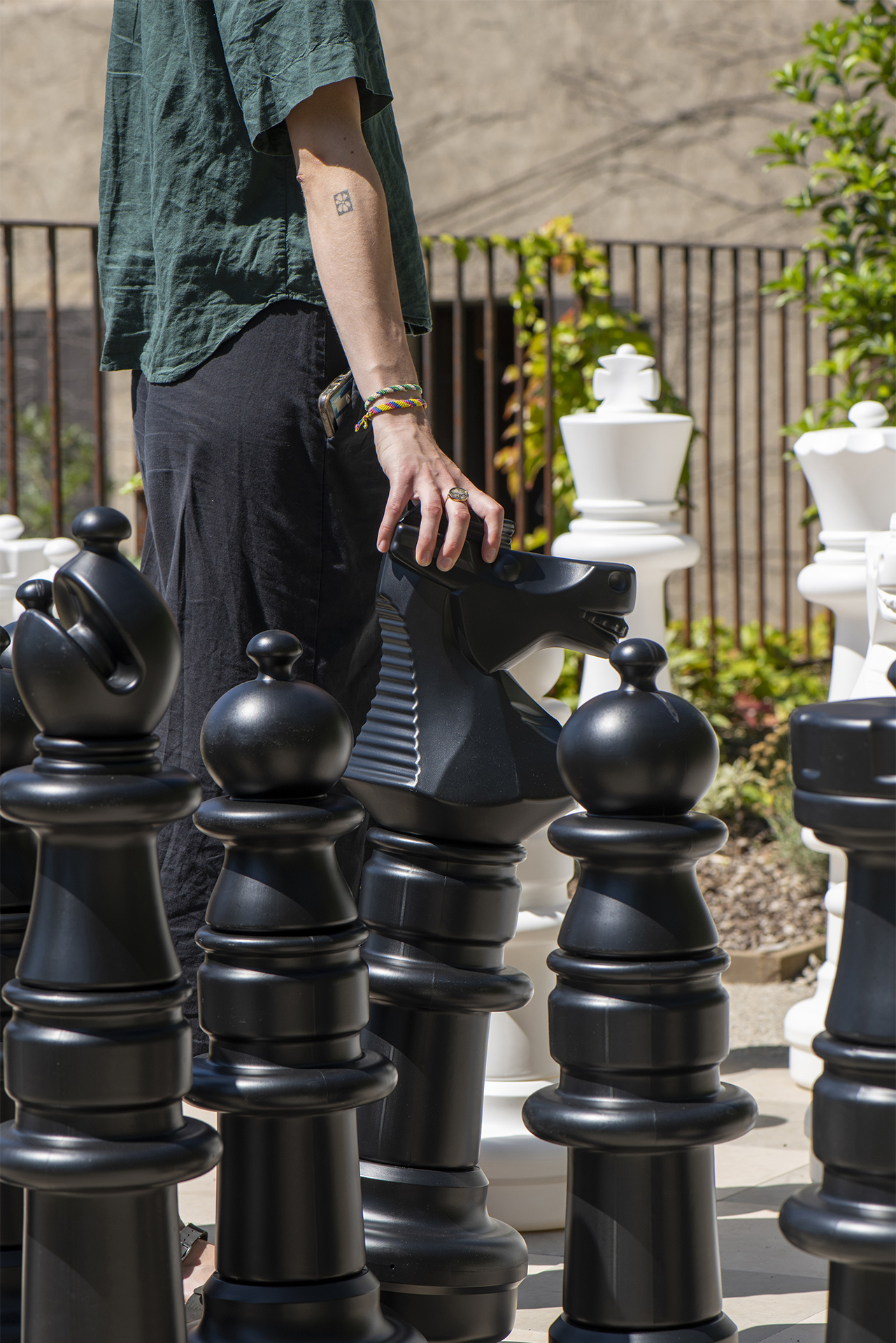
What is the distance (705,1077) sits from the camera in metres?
1.00

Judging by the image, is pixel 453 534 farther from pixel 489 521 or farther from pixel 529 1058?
pixel 529 1058

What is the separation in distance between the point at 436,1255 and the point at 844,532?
1.27m

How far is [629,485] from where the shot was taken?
7.02 ft

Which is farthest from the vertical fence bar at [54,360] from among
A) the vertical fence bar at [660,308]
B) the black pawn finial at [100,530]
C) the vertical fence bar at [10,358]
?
the black pawn finial at [100,530]

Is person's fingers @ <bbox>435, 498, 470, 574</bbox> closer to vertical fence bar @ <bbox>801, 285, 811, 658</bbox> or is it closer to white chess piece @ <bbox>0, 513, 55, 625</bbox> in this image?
white chess piece @ <bbox>0, 513, 55, 625</bbox>

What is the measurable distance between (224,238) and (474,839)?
823mm

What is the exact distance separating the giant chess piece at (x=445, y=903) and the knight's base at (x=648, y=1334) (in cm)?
19

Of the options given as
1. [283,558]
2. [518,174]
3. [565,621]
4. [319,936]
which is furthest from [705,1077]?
[518,174]

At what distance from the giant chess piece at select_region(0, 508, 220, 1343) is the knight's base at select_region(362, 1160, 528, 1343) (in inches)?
10.9

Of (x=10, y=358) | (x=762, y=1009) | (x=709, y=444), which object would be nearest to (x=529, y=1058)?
(x=762, y=1009)

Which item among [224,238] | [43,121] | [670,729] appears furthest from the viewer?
[43,121]

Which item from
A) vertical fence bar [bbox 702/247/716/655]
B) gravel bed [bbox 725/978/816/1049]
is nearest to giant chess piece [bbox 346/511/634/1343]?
gravel bed [bbox 725/978/816/1049]

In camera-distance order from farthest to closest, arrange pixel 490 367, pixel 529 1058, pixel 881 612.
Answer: pixel 490 367 → pixel 529 1058 → pixel 881 612

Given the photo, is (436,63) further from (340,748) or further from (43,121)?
(340,748)
